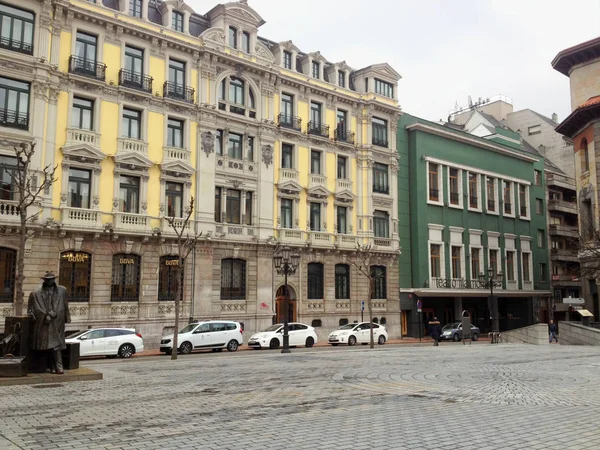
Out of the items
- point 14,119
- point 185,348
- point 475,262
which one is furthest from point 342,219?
point 14,119

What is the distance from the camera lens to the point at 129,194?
109ft

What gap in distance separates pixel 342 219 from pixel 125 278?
Answer: 17.0m

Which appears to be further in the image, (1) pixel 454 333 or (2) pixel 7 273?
(1) pixel 454 333

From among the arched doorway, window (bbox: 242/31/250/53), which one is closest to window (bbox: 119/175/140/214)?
the arched doorway

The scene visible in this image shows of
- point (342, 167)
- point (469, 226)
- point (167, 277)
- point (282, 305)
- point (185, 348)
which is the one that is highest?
point (342, 167)

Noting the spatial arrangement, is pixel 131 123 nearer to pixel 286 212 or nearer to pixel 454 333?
pixel 286 212

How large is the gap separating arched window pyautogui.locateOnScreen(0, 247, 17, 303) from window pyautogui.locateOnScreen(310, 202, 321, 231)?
1932cm

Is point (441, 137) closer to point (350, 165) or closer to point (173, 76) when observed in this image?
point (350, 165)

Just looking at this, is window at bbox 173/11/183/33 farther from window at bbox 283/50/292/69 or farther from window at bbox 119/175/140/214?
window at bbox 119/175/140/214

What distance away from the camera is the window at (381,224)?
147 feet

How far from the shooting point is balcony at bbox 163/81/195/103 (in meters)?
34.9

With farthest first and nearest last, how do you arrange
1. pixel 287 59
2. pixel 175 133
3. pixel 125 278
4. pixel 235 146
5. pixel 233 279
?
pixel 287 59 < pixel 235 146 < pixel 233 279 < pixel 175 133 < pixel 125 278

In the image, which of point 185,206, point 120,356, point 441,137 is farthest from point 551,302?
point 120,356

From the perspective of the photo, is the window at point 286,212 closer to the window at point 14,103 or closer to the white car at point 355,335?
the white car at point 355,335
